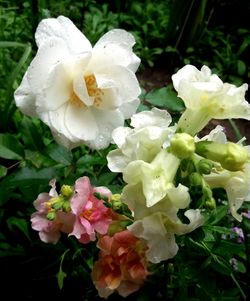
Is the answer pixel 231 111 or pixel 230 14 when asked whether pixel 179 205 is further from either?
pixel 230 14

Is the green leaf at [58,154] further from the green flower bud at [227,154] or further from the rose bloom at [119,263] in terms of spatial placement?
the green flower bud at [227,154]

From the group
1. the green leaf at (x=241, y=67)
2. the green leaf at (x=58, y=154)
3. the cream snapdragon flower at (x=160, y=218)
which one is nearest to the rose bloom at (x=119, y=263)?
the cream snapdragon flower at (x=160, y=218)

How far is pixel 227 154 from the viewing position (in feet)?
2.49

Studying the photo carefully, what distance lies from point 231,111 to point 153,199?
18 cm

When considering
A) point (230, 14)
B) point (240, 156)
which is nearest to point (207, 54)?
point (230, 14)

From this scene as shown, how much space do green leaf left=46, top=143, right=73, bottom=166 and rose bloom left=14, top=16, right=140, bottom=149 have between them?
301 millimetres

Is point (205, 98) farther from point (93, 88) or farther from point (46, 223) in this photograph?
point (46, 223)

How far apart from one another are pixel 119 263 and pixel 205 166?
0.98 feet

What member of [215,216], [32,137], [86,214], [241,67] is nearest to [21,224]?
[32,137]

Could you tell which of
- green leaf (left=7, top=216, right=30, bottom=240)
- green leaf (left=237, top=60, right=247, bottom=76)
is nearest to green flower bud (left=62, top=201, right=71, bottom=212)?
green leaf (left=7, top=216, right=30, bottom=240)

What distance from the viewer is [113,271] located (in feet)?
3.21

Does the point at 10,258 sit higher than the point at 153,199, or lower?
lower

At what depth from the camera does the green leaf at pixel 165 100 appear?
3.82 feet

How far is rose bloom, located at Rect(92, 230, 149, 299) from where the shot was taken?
95cm
